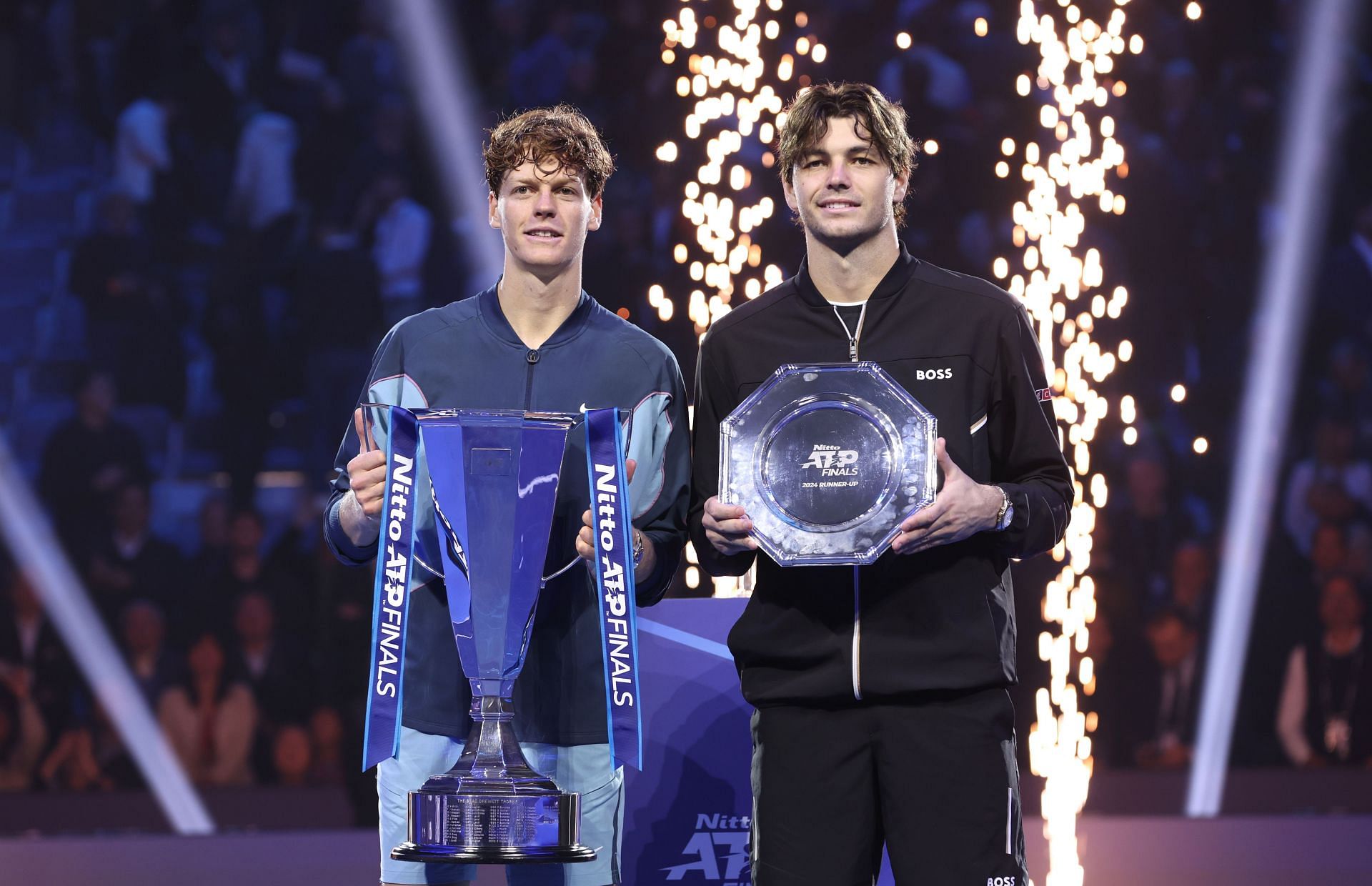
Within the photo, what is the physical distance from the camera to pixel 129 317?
192 inches

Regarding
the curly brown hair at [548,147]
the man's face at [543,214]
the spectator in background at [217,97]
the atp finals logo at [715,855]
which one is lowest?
the atp finals logo at [715,855]

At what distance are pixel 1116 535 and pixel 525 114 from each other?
3.21 m

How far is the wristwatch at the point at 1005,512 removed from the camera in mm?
1755

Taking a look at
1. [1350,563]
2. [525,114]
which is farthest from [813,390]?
[1350,563]

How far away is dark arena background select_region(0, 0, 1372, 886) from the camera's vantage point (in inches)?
179

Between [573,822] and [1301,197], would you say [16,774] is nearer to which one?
[573,822]

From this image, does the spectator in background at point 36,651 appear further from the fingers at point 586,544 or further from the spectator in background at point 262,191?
the fingers at point 586,544

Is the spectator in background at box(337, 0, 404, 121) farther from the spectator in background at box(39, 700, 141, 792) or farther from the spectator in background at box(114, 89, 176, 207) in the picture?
the spectator in background at box(39, 700, 141, 792)

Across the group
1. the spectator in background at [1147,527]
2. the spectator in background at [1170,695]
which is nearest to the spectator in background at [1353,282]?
the spectator in background at [1147,527]

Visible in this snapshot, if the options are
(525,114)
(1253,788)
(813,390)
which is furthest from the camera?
(1253,788)

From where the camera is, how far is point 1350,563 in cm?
469

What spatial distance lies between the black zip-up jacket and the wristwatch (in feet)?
0.04

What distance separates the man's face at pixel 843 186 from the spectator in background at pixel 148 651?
3512mm

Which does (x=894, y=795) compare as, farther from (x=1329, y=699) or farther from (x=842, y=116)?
(x=1329, y=699)
